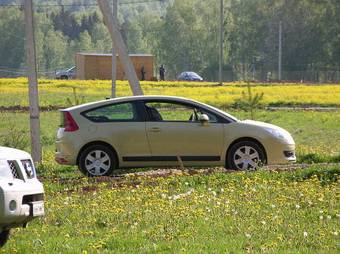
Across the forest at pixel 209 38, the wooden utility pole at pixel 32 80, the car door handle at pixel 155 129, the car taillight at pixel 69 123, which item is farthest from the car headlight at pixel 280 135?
the forest at pixel 209 38

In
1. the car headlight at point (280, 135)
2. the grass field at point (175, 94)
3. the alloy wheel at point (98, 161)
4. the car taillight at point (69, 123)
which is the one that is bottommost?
the grass field at point (175, 94)

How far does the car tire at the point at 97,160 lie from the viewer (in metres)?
16.4

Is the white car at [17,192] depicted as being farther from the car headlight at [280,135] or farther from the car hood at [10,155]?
the car headlight at [280,135]

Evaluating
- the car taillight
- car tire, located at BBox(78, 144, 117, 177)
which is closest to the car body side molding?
car tire, located at BBox(78, 144, 117, 177)

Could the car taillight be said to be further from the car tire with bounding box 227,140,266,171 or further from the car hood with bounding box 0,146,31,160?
the car hood with bounding box 0,146,31,160

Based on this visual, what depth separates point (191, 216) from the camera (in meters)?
10.8

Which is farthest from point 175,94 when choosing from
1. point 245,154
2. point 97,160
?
point 97,160

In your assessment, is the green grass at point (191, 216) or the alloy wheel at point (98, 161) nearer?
the green grass at point (191, 216)

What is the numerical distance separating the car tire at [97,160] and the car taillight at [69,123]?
448 millimetres

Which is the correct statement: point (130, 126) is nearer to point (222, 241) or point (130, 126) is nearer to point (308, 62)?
point (222, 241)

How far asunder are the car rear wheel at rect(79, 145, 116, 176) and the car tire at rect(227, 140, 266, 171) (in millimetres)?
2071

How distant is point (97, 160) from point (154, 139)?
3.47 ft

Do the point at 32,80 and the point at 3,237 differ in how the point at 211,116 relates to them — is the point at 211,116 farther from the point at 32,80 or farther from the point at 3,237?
the point at 3,237

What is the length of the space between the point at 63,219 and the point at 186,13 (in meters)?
126
